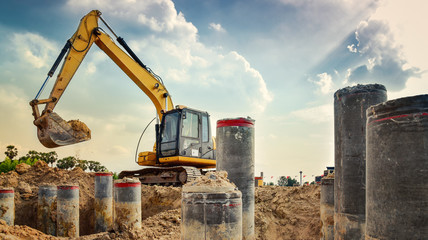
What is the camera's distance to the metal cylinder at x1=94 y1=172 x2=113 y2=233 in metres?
13.1

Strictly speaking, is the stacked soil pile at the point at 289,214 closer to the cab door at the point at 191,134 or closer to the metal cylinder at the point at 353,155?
the cab door at the point at 191,134

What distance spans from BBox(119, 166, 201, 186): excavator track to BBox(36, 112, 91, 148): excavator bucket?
3189mm

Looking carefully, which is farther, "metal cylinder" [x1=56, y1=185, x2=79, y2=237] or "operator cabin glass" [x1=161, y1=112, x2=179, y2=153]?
"operator cabin glass" [x1=161, y1=112, x2=179, y2=153]

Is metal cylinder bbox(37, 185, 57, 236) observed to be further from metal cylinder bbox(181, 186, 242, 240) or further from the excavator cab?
metal cylinder bbox(181, 186, 242, 240)

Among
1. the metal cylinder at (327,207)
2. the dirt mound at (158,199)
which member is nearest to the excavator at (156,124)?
the dirt mound at (158,199)

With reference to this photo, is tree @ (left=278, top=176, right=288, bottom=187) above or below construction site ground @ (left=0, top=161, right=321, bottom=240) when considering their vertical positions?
below

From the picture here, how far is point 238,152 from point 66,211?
784 centimetres

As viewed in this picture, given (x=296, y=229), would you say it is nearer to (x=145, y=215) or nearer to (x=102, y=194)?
(x=145, y=215)

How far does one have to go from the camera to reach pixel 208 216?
4.50m

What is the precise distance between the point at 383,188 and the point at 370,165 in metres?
0.25

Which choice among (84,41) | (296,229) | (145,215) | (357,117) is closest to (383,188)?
(357,117)

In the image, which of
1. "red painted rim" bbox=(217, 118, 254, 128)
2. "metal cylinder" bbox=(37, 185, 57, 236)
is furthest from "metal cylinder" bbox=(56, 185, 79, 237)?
"red painted rim" bbox=(217, 118, 254, 128)

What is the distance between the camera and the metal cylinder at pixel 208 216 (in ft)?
14.7

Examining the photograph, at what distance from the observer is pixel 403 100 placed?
294 cm
